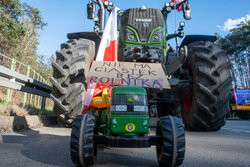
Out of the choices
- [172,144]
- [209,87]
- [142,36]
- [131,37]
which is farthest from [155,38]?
[172,144]

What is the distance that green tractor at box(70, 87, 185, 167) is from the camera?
1.93 meters

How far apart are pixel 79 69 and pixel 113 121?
6.70 feet

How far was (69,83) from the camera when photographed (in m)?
3.89

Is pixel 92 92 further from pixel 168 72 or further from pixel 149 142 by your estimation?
pixel 149 142

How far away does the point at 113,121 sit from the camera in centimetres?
218

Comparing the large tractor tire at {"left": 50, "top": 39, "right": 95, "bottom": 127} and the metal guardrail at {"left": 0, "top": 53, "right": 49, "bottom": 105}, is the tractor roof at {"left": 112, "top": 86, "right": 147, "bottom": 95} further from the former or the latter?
the metal guardrail at {"left": 0, "top": 53, "right": 49, "bottom": 105}

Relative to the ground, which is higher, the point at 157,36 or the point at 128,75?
the point at 157,36

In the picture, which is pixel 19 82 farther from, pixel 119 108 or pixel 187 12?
pixel 187 12

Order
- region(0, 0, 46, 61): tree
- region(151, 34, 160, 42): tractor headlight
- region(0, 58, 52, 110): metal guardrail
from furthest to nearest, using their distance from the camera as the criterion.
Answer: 1. region(0, 0, 46, 61): tree
2. region(151, 34, 160, 42): tractor headlight
3. region(0, 58, 52, 110): metal guardrail

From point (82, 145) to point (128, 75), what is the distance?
1.21 metres

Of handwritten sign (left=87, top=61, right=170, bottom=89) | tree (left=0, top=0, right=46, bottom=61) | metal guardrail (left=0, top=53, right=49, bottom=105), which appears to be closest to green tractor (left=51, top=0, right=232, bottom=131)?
handwritten sign (left=87, top=61, right=170, bottom=89)

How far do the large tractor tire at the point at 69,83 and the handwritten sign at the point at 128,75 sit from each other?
36.6 inches

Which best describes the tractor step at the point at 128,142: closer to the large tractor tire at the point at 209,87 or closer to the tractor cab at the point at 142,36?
the tractor cab at the point at 142,36

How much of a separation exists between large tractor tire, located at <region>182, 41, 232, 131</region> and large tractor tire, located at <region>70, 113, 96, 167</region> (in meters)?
2.86
